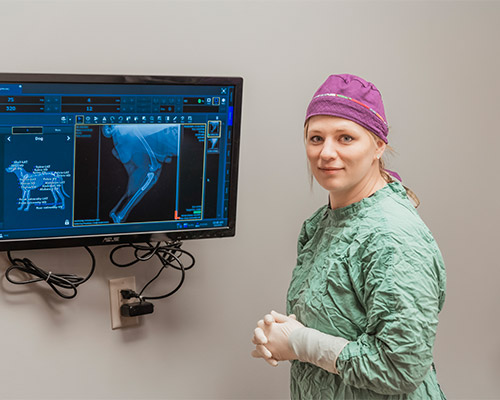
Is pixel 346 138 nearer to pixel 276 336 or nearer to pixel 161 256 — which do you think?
pixel 276 336

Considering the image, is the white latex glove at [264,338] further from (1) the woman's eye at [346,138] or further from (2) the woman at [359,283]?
(1) the woman's eye at [346,138]

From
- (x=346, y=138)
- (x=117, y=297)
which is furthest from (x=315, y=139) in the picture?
(x=117, y=297)

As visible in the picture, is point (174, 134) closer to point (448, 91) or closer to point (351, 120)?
point (351, 120)

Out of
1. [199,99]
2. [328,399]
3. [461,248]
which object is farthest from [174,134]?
[461,248]

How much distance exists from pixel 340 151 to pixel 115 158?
0.62 meters

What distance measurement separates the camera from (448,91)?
2.46 metres

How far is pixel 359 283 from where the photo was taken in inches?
60.7

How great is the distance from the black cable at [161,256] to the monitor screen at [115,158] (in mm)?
107

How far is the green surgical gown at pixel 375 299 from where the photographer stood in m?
1.46

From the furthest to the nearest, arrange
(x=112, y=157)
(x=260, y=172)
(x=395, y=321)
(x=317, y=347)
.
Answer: (x=260, y=172)
(x=112, y=157)
(x=317, y=347)
(x=395, y=321)

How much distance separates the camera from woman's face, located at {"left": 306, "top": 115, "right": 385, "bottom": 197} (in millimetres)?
1582

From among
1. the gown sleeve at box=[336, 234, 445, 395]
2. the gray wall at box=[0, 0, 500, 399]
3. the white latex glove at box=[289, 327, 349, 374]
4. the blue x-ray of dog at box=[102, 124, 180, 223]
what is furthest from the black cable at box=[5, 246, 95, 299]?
the gown sleeve at box=[336, 234, 445, 395]

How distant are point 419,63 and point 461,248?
0.72 meters

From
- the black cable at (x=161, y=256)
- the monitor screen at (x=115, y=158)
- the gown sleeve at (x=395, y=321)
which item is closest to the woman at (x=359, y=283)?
the gown sleeve at (x=395, y=321)
